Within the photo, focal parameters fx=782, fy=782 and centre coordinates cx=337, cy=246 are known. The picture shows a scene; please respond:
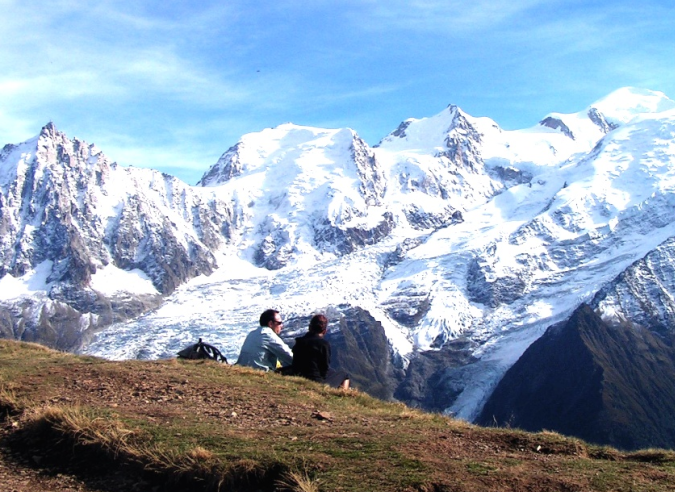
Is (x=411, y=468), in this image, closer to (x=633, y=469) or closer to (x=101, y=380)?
(x=633, y=469)

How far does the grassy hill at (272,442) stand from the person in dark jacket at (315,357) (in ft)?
3.31

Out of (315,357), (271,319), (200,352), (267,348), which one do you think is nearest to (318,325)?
(315,357)

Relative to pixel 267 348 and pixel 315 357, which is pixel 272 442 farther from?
pixel 267 348

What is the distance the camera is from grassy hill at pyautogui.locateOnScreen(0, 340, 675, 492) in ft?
45.7

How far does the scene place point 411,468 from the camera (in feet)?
46.4

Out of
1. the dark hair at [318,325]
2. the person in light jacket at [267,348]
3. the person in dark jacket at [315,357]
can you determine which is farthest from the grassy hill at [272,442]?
the person in light jacket at [267,348]

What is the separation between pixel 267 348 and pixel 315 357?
2.29 meters

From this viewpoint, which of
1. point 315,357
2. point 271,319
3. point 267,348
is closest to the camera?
point 315,357

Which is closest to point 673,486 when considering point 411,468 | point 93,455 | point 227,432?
point 411,468

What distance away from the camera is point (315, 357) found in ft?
75.9

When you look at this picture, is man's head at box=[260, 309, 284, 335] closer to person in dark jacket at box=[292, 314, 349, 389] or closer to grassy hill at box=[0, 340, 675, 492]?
person in dark jacket at box=[292, 314, 349, 389]

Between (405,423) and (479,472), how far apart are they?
15.9 feet

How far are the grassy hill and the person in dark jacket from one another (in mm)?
1008

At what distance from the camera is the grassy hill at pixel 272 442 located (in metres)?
13.9
